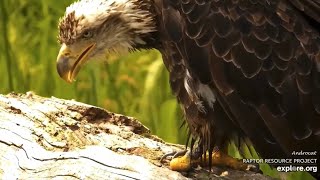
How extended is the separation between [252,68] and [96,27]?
873mm

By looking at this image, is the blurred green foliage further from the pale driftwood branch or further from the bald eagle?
the bald eagle

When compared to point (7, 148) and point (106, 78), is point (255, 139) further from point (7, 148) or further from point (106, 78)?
point (106, 78)

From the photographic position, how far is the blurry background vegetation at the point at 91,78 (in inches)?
232

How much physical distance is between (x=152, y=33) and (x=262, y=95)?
69 cm

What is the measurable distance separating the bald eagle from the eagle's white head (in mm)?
250

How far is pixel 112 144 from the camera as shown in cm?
471

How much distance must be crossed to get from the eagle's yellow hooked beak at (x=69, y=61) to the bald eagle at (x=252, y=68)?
53 centimetres

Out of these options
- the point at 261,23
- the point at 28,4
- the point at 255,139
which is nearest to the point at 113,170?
the point at 255,139

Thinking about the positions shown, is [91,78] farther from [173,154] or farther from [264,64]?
[264,64]

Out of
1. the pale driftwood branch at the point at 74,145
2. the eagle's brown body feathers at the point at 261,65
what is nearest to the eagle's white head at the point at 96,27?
the pale driftwood branch at the point at 74,145

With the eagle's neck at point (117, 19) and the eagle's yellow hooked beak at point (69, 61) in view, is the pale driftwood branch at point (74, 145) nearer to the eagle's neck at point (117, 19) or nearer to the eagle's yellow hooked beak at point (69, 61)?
the eagle's yellow hooked beak at point (69, 61)

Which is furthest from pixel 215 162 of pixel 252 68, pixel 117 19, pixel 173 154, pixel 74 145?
pixel 117 19

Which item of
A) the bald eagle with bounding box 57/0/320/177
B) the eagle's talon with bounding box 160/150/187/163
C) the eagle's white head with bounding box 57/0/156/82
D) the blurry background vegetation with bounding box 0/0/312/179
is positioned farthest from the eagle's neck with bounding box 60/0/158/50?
the blurry background vegetation with bounding box 0/0/312/179

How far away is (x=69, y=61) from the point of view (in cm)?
483
